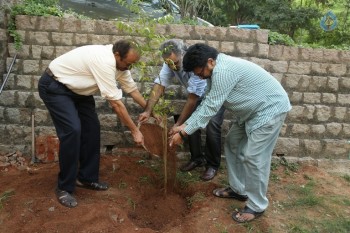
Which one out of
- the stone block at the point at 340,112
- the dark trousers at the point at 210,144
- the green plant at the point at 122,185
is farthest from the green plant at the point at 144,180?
the stone block at the point at 340,112

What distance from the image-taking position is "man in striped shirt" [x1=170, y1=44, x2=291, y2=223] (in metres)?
3.04

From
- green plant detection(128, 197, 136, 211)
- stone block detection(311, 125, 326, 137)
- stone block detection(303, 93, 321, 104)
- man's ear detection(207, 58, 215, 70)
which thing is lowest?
green plant detection(128, 197, 136, 211)

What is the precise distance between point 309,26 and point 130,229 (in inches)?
212

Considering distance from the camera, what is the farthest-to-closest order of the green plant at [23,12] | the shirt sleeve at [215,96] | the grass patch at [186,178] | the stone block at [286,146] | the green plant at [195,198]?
the stone block at [286,146], the green plant at [23,12], the grass patch at [186,178], the green plant at [195,198], the shirt sleeve at [215,96]

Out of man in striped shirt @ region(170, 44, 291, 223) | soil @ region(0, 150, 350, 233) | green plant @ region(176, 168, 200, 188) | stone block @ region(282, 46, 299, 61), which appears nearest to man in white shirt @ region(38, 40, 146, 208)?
soil @ region(0, 150, 350, 233)

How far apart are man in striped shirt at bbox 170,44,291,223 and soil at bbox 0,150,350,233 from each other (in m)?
0.30

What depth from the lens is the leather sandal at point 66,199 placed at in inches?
134

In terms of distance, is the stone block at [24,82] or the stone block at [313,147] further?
the stone block at [313,147]

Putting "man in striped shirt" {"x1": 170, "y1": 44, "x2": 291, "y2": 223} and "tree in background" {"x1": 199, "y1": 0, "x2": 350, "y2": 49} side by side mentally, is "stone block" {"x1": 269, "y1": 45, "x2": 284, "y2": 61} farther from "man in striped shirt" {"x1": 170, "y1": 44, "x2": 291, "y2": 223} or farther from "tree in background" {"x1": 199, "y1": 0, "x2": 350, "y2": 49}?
"man in striped shirt" {"x1": 170, "y1": 44, "x2": 291, "y2": 223}

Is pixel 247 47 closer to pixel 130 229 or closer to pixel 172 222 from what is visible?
pixel 172 222

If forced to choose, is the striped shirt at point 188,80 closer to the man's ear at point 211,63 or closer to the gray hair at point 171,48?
the gray hair at point 171,48

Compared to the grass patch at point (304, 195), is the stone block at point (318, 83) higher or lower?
higher

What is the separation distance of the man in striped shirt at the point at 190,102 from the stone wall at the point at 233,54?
581mm

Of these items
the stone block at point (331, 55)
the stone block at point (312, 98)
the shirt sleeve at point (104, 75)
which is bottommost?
the stone block at point (312, 98)
